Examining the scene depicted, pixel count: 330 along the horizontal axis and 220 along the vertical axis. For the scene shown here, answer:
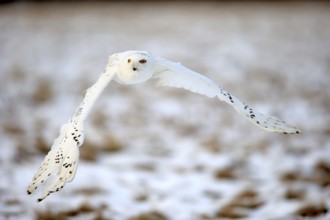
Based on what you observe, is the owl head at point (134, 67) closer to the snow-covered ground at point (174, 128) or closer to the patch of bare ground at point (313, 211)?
the snow-covered ground at point (174, 128)

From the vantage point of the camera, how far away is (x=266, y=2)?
563 inches

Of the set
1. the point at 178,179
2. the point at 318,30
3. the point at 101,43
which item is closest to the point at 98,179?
the point at 178,179

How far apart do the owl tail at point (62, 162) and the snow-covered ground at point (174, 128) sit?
0.74 metres

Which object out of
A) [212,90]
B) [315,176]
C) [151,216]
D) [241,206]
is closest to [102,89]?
[212,90]

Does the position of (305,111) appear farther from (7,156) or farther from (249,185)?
(7,156)

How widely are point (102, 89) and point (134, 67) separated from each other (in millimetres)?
178

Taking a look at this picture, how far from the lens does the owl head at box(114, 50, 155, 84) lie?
1.71 m

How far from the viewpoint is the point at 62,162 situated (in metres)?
1.80

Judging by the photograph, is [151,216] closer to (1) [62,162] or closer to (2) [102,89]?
(1) [62,162]

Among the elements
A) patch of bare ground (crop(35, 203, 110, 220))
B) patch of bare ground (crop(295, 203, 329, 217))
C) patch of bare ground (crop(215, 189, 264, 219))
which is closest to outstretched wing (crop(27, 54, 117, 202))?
patch of bare ground (crop(35, 203, 110, 220))

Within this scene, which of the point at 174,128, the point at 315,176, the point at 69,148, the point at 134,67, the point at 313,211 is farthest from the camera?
the point at 174,128

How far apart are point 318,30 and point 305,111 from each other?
518cm

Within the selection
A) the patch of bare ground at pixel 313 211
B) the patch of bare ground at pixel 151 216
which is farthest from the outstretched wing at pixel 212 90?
the patch of bare ground at pixel 151 216

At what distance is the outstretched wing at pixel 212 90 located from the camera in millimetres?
1854
